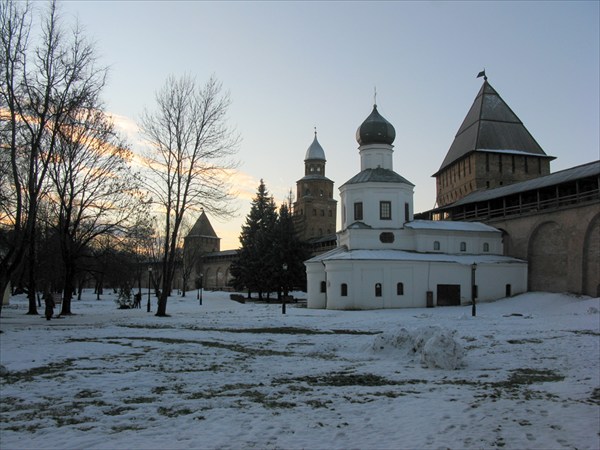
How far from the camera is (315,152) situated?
84062 mm

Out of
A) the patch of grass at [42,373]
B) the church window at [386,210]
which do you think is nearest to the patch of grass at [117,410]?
the patch of grass at [42,373]

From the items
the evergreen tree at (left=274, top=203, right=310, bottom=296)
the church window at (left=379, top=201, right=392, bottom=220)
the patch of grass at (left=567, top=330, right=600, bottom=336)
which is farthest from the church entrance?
the patch of grass at (left=567, top=330, right=600, bottom=336)

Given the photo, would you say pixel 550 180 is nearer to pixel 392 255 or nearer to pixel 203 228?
pixel 392 255

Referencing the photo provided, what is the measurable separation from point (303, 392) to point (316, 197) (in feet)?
243

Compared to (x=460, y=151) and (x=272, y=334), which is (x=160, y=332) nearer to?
(x=272, y=334)

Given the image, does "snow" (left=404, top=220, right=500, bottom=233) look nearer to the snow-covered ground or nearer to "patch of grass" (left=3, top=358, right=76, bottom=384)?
the snow-covered ground

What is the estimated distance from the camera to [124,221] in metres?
29.1

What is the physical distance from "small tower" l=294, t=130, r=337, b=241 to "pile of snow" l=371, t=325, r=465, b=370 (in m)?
67.9

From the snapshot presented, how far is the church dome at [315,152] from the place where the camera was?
83938mm

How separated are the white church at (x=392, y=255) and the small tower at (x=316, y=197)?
124 ft

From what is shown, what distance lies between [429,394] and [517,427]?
6.64 feet

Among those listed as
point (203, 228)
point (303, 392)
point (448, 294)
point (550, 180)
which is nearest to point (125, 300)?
point (448, 294)

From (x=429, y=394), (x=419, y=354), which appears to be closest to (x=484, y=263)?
(x=419, y=354)

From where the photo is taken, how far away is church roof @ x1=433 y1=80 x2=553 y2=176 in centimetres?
5806
